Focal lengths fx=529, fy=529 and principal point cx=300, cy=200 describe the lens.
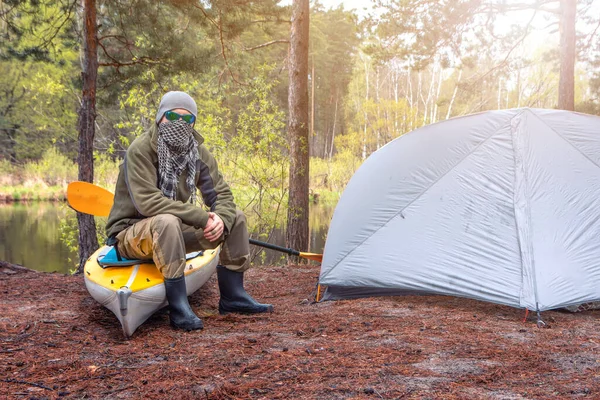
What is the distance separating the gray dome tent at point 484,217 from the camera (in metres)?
3.61

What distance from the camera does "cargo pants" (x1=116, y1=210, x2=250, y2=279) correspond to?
10.5 feet

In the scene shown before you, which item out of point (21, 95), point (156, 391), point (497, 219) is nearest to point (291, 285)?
point (497, 219)

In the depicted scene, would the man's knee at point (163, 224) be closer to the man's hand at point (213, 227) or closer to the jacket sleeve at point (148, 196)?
the jacket sleeve at point (148, 196)

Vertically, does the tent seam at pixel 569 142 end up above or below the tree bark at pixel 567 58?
below

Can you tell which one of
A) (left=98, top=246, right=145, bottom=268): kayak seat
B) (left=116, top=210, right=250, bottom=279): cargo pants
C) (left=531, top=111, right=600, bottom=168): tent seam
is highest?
(left=531, top=111, right=600, bottom=168): tent seam

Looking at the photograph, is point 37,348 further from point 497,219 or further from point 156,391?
point 497,219

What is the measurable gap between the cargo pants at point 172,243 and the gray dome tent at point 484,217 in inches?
37.4

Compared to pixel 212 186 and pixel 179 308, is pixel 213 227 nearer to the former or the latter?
pixel 212 186

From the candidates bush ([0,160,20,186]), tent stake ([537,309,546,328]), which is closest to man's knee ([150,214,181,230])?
tent stake ([537,309,546,328])

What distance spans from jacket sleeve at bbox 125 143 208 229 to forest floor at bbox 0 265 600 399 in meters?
0.70

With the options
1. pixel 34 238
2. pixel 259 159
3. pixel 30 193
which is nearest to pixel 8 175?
pixel 30 193

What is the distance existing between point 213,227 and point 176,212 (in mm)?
253

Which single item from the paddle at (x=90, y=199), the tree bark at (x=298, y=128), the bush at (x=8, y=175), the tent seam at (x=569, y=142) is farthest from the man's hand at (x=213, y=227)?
the bush at (x=8, y=175)

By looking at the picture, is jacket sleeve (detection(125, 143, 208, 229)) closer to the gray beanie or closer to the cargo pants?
the cargo pants
